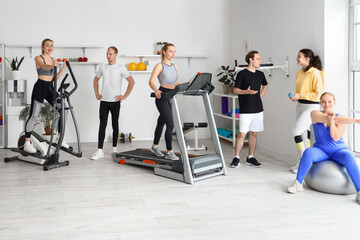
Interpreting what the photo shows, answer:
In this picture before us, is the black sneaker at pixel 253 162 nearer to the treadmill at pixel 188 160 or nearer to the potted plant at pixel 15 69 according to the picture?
the treadmill at pixel 188 160

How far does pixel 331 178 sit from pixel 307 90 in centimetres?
116

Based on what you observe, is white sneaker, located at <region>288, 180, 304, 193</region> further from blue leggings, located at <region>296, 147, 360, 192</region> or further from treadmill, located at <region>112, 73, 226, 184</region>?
treadmill, located at <region>112, 73, 226, 184</region>

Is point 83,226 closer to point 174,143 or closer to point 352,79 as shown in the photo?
point 352,79

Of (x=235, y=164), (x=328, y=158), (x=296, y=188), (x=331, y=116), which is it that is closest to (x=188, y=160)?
(x=235, y=164)

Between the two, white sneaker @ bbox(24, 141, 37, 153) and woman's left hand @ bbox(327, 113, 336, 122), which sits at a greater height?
woman's left hand @ bbox(327, 113, 336, 122)

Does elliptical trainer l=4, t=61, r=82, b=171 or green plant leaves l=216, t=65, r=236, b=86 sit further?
green plant leaves l=216, t=65, r=236, b=86

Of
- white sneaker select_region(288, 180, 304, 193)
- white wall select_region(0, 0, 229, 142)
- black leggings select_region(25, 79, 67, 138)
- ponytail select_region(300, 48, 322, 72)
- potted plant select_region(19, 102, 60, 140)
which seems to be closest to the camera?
white sneaker select_region(288, 180, 304, 193)

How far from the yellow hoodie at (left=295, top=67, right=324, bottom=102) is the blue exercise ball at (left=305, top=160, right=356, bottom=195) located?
887 millimetres

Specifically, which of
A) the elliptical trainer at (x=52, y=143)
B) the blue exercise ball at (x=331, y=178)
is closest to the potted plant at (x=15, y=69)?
the elliptical trainer at (x=52, y=143)

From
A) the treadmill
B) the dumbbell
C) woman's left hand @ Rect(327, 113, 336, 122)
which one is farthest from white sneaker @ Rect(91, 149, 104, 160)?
woman's left hand @ Rect(327, 113, 336, 122)

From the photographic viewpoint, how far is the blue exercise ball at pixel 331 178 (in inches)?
155

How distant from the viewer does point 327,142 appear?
407 cm

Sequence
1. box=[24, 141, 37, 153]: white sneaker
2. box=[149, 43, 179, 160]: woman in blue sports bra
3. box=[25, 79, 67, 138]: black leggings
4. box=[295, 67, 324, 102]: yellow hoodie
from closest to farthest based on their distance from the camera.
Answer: box=[295, 67, 324, 102]: yellow hoodie, box=[149, 43, 179, 160]: woman in blue sports bra, box=[25, 79, 67, 138]: black leggings, box=[24, 141, 37, 153]: white sneaker

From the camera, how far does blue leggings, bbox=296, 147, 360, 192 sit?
12.6ft
